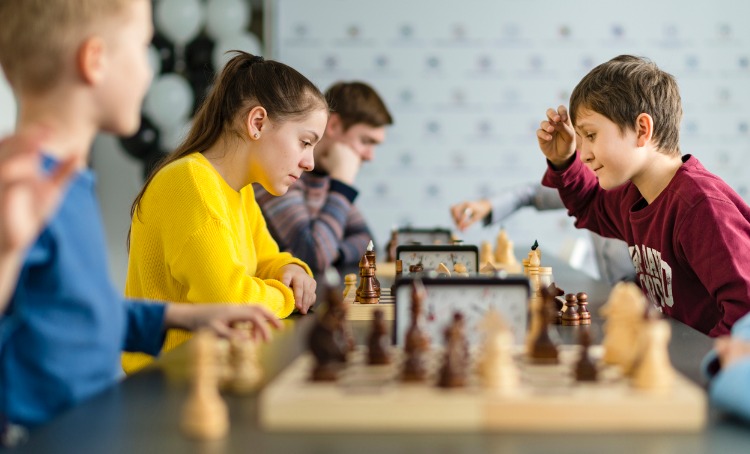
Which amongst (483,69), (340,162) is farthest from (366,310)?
(483,69)

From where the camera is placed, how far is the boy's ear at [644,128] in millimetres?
2199

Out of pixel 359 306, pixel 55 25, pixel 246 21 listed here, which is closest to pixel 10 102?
pixel 246 21

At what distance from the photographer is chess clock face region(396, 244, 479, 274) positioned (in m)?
2.38

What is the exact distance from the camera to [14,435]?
99 cm

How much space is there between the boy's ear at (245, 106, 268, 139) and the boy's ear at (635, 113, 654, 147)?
937 mm

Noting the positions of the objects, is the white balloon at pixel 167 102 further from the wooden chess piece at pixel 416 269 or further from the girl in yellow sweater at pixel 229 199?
the wooden chess piece at pixel 416 269

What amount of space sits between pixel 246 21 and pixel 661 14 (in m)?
A: 2.62

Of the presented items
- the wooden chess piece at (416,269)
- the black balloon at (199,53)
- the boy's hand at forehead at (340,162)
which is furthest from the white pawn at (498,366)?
the black balloon at (199,53)

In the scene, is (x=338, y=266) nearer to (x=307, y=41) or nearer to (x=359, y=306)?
(x=359, y=306)

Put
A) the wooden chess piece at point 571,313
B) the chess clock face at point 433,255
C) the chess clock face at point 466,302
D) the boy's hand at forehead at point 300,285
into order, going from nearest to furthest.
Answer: the chess clock face at point 466,302 → the wooden chess piece at point 571,313 → the boy's hand at forehead at point 300,285 → the chess clock face at point 433,255

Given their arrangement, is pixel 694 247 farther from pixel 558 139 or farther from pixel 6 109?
pixel 6 109

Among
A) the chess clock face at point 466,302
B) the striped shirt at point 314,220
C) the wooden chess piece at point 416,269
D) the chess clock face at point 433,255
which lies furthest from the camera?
the striped shirt at point 314,220

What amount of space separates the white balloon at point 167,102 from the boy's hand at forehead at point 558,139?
117 inches

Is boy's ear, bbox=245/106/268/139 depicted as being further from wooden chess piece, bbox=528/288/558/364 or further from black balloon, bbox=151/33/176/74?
black balloon, bbox=151/33/176/74
